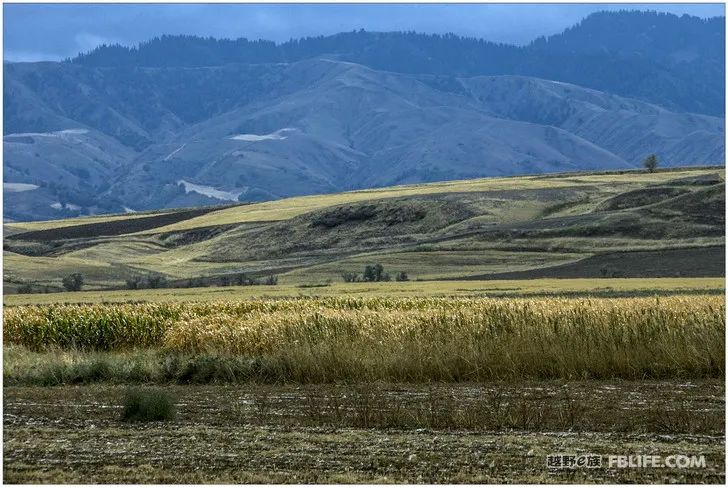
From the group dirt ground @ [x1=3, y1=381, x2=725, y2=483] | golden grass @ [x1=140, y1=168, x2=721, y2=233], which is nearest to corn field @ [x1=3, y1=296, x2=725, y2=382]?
dirt ground @ [x1=3, y1=381, x2=725, y2=483]

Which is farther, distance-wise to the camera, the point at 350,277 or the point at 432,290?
the point at 350,277

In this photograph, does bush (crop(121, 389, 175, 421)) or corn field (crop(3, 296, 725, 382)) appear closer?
bush (crop(121, 389, 175, 421))

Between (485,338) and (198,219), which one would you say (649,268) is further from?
(198,219)

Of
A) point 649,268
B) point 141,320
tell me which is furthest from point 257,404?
point 649,268

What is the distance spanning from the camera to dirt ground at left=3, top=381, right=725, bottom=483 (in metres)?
12.6

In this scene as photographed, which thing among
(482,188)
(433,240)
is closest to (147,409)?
(433,240)

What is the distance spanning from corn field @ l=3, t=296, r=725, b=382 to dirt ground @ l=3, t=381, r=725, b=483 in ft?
7.86

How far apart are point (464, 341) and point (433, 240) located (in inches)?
4122

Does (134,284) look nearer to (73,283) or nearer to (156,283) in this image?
(156,283)

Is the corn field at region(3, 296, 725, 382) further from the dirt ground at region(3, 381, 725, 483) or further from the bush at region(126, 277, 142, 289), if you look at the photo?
the bush at region(126, 277, 142, 289)

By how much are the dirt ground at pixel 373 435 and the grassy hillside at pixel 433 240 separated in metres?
52.8

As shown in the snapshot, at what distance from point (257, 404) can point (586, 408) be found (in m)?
5.47

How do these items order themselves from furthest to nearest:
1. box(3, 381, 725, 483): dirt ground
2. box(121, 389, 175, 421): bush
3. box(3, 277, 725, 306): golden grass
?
box(3, 277, 725, 306): golden grass, box(121, 389, 175, 421): bush, box(3, 381, 725, 483): dirt ground

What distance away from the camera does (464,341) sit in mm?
26234
